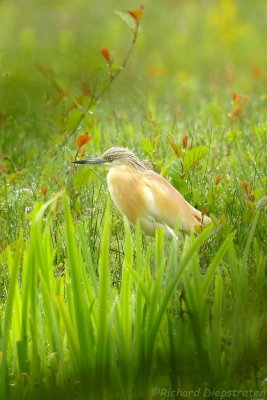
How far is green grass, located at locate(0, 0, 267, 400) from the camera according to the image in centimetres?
297

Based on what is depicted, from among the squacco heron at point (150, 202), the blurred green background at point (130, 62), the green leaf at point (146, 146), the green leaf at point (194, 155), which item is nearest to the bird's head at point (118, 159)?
the squacco heron at point (150, 202)

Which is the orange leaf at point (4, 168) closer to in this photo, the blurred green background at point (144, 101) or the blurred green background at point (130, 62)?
the blurred green background at point (144, 101)

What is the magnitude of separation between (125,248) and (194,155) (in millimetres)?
1142

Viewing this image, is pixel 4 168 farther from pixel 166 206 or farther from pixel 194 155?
pixel 166 206

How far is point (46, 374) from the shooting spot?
10.1 feet

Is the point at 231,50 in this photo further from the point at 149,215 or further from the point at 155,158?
the point at 149,215

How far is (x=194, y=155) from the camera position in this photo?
423cm

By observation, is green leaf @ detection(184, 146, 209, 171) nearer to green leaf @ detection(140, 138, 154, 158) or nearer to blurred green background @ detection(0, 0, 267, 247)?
blurred green background @ detection(0, 0, 267, 247)

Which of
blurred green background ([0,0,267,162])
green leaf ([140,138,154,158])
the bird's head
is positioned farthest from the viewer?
blurred green background ([0,0,267,162])

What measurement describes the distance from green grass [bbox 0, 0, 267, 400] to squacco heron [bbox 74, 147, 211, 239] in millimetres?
109

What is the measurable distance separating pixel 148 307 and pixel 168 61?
336 inches

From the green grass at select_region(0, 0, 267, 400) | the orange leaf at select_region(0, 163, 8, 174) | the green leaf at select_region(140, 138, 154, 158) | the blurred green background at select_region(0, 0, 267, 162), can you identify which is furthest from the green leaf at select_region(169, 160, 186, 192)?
the blurred green background at select_region(0, 0, 267, 162)

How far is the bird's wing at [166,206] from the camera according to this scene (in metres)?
3.91

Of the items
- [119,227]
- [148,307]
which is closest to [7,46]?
[119,227]
